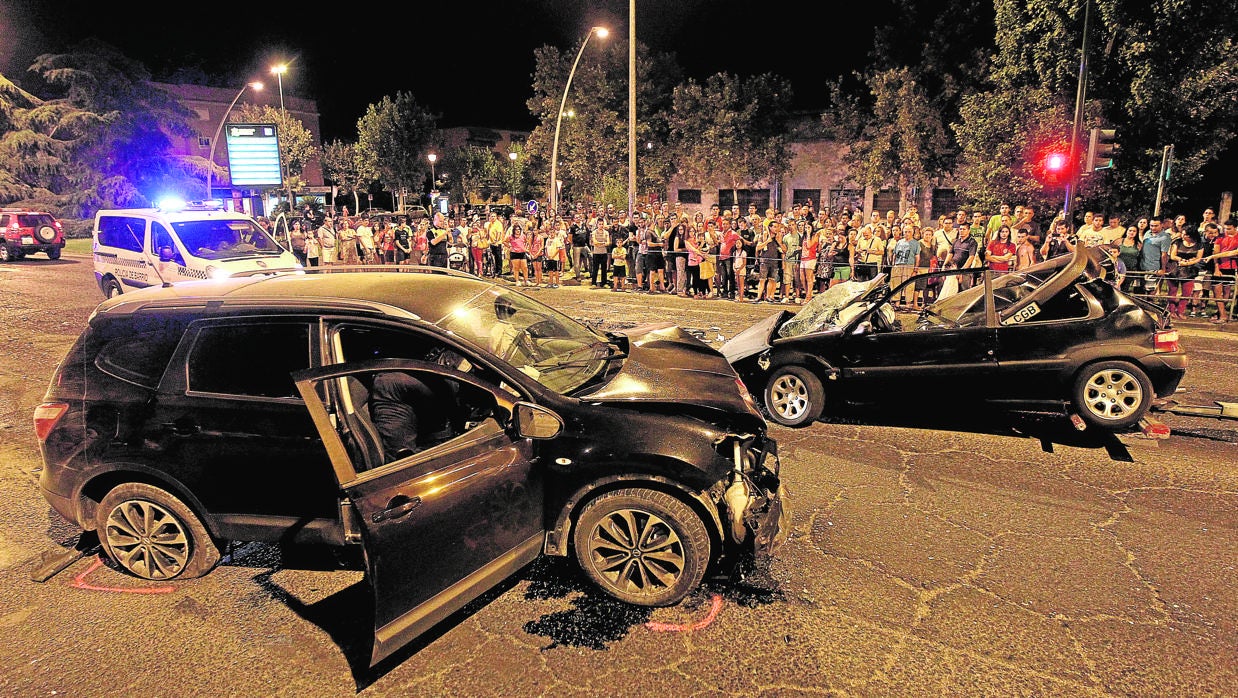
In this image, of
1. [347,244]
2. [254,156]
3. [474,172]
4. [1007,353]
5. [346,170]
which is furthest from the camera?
[346,170]

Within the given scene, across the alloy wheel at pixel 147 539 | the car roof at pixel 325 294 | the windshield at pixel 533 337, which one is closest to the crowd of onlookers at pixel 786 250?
the windshield at pixel 533 337

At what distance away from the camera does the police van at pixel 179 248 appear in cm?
1184

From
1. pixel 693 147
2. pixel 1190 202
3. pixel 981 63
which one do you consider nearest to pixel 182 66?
pixel 693 147

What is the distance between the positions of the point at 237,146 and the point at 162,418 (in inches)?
788

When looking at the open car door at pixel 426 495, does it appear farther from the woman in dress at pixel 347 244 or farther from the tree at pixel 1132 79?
the tree at pixel 1132 79

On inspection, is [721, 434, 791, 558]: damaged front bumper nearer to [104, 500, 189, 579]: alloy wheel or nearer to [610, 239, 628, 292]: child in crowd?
[104, 500, 189, 579]: alloy wheel

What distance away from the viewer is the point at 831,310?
6789 mm

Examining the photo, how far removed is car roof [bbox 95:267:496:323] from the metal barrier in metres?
11.6

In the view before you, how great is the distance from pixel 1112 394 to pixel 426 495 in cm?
596

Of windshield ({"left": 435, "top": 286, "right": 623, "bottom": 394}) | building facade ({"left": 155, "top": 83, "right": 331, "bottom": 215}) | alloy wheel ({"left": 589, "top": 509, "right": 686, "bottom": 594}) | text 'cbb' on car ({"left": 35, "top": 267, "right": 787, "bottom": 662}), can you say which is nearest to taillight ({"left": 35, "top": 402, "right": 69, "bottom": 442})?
text 'cbb' on car ({"left": 35, "top": 267, "right": 787, "bottom": 662})

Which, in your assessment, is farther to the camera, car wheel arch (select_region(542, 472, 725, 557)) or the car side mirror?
car wheel arch (select_region(542, 472, 725, 557))

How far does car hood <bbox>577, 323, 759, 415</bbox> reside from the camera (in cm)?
380

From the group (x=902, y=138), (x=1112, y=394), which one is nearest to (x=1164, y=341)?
(x=1112, y=394)

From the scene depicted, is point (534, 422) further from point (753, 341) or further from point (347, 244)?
point (347, 244)
